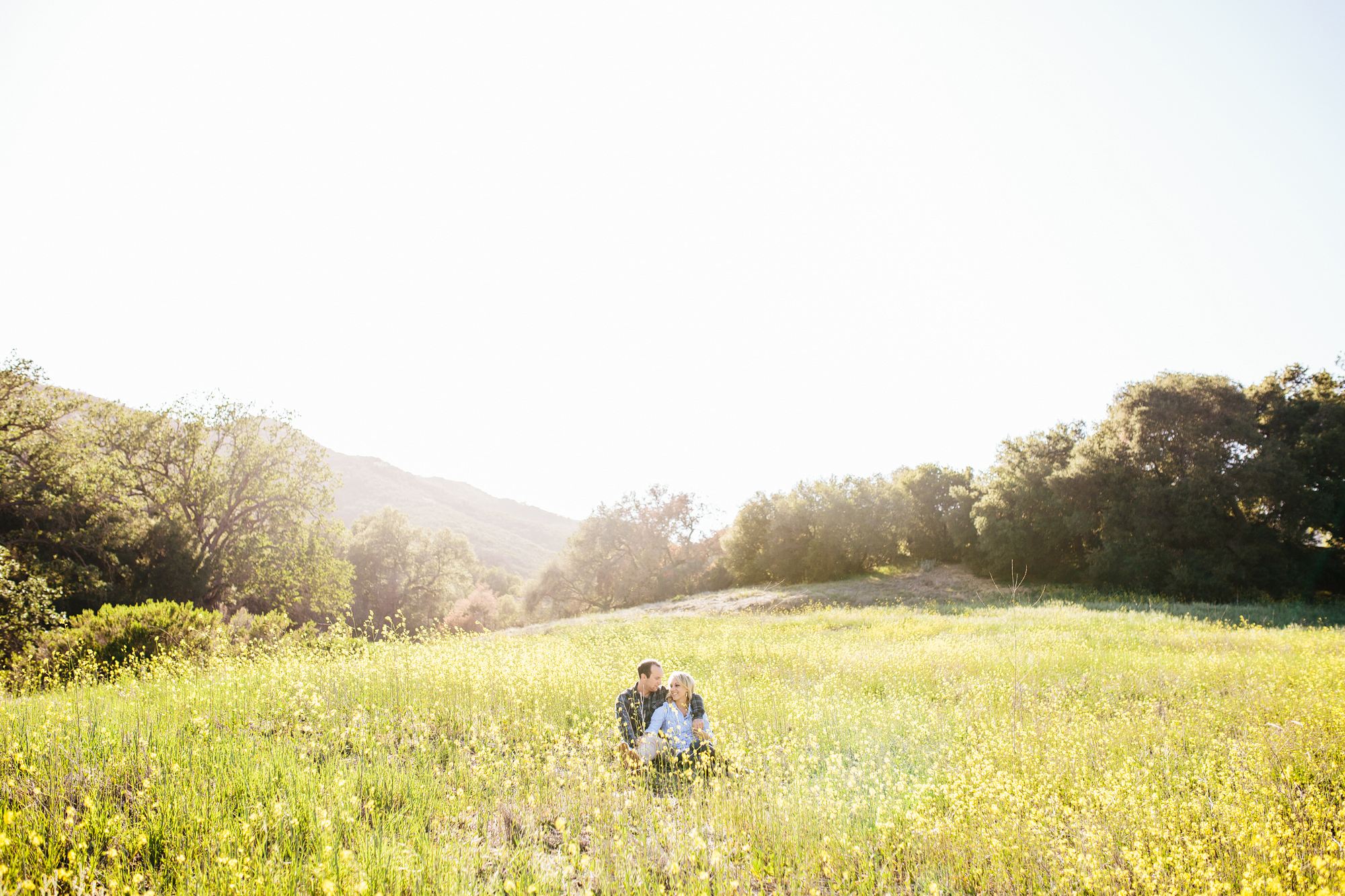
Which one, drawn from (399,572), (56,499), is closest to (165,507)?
(56,499)

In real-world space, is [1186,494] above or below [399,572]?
above

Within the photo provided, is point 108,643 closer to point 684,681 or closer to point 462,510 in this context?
point 684,681

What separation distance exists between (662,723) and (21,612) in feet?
46.5

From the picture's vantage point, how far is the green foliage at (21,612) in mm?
11547

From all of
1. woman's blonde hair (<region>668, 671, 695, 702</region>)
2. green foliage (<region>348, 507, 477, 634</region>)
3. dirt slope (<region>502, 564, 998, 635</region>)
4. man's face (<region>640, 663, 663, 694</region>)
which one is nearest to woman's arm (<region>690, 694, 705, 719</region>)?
woman's blonde hair (<region>668, 671, 695, 702</region>)

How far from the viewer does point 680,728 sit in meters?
5.97

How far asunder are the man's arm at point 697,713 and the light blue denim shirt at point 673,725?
0.19ft

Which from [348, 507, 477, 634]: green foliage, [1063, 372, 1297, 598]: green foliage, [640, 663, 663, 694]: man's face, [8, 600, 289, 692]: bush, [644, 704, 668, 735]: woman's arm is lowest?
[348, 507, 477, 634]: green foliage

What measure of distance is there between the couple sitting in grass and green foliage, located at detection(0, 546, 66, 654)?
12.1 meters

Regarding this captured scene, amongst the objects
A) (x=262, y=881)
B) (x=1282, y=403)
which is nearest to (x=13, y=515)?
(x=262, y=881)

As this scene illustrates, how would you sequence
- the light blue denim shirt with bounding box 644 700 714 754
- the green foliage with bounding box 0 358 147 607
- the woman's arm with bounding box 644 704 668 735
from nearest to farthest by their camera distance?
the light blue denim shirt with bounding box 644 700 714 754 → the woman's arm with bounding box 644 704 668 735 → the green foliage with bounding box 0 358 147 607

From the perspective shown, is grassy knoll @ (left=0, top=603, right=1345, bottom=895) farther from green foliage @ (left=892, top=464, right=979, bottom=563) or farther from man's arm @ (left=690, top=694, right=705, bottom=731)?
green foliage @ (left=892, top=464, right=979, bottom=563)

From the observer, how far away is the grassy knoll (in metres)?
3.47

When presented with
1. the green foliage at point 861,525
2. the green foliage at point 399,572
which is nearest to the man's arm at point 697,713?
the green foliage at point 861,525
